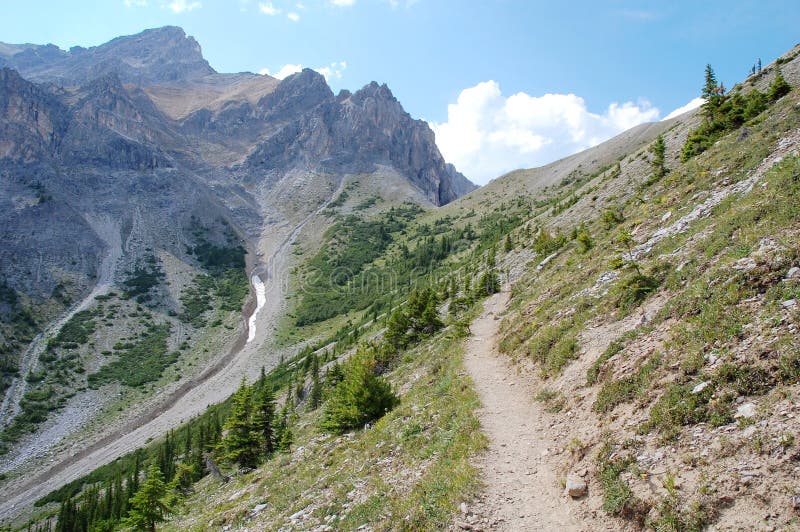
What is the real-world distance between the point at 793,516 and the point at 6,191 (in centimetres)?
19948

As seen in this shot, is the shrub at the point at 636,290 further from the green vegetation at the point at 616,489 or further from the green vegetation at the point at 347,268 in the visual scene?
the green vegetation at the point at 347,268

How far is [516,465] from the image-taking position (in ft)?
40.7

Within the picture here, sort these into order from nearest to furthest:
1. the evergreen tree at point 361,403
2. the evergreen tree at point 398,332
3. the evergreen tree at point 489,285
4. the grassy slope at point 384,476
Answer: the grassy slope at point 384,476
the evergreen tree at point 361,403
the evergreen tree at point 398,332
the evergreen tree at point 489,285

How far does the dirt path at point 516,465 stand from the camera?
992cm

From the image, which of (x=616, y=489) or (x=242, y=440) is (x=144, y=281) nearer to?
(x=242, y=440)

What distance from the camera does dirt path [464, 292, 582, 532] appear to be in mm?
9922

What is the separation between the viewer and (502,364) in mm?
23141

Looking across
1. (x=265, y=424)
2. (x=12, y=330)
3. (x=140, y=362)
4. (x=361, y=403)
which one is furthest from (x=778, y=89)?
(x=12, y=330)

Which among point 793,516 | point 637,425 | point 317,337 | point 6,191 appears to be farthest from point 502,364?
point 6,191

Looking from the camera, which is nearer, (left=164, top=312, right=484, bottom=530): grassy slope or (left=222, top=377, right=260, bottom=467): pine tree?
(left=164, top=312, right=484, bottom=530): grassy slope

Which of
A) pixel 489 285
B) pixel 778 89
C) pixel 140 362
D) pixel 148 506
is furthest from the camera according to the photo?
pixel 140 362

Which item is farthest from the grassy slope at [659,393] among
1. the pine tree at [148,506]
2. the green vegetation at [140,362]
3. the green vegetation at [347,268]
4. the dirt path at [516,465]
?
the green vegetation at [347,268]

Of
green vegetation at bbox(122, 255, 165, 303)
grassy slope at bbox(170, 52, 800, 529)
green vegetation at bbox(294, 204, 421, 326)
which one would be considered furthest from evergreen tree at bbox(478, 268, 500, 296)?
green vegetation at bbox(122, 255, 165, 303)

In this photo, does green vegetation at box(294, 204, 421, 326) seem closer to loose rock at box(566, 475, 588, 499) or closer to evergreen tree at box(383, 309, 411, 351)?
evergreen tree at box(383, 309, 411, 351)
